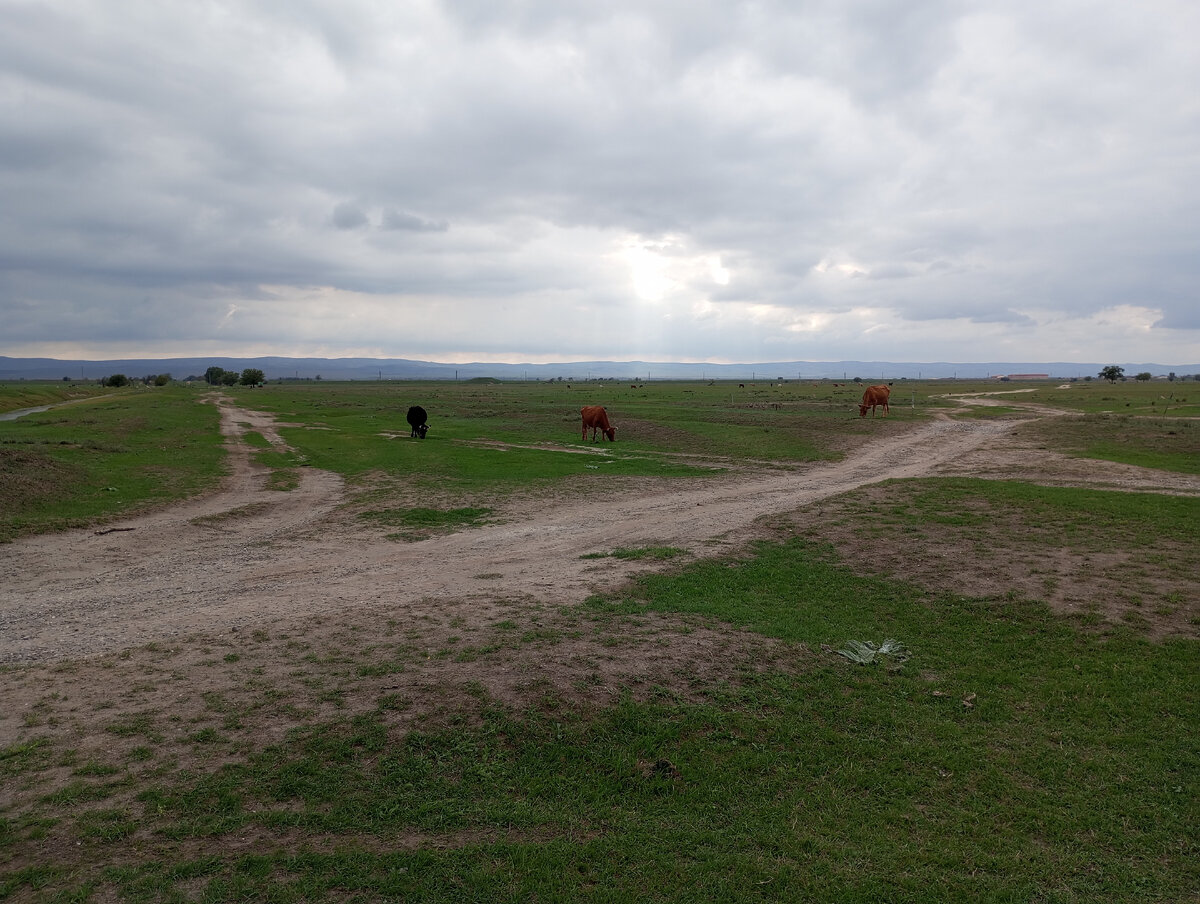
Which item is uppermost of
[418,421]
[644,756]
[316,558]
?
[418,421]

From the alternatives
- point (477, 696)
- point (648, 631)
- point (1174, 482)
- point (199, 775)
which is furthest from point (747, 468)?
point (199, 775)

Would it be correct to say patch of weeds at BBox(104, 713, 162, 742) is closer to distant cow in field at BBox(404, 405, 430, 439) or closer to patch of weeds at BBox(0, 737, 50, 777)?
patch of weeds at BBox(0, 737, 50, 777)

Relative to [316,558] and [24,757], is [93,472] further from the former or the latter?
[24,757]

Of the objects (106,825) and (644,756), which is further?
(644,756)

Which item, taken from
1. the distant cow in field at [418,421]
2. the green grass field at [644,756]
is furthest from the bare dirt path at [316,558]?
the distant cow in field at [418,421]

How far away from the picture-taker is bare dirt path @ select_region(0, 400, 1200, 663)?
33.4 feet

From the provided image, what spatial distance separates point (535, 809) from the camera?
5.82 m

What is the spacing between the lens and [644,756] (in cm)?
659

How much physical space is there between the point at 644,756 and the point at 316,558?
9920mm

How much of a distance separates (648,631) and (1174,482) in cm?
2117

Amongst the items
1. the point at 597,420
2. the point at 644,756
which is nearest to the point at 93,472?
the point at 597,420

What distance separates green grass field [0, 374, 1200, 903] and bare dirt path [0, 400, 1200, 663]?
117 centimetres

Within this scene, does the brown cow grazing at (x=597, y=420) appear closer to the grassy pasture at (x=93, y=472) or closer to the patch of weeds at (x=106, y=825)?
the grassy pasture at (x=93, y=472)

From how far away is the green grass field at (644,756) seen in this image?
5.09m
